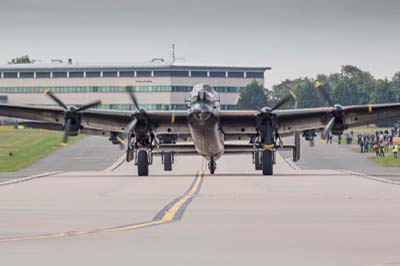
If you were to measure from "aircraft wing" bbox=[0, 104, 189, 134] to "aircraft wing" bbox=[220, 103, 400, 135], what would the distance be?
2466 mm

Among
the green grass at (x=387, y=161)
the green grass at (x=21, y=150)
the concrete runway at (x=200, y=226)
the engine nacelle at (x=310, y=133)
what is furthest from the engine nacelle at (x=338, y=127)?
the green grass at (x=21, y=150)

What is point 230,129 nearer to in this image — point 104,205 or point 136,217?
point 104,205

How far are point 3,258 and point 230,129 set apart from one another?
Result: 38392 millimetres

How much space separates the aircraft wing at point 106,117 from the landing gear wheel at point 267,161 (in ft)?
14.1

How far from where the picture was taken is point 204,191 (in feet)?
131

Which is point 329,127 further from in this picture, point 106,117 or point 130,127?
point 106,117

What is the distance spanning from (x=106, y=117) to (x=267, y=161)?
8730 mm

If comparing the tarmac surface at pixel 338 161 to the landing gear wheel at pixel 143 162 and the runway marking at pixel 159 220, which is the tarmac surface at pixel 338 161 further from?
the runway marking at pixel 159 220

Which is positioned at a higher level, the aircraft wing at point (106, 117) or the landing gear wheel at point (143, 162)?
the aircraft wing at point (106, 117)

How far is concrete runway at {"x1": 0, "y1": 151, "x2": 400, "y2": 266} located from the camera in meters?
16.2

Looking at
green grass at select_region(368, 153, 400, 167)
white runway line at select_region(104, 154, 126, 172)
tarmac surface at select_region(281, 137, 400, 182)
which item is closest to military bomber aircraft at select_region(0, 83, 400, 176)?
tarmac surface at select_region(281, 137, 400, 182)

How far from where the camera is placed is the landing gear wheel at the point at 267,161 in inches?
2130

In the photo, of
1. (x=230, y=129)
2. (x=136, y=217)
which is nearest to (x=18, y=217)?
(x=136, y=217)

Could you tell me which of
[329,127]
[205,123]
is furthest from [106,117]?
[329,127]
